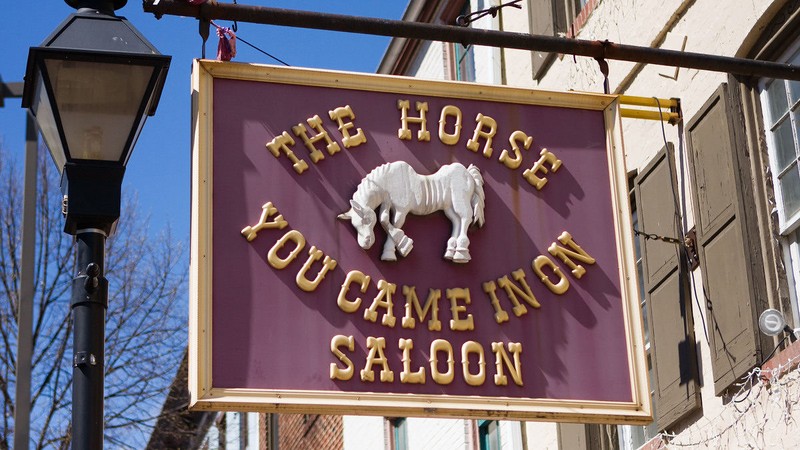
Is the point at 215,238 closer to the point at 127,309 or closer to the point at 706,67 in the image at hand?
the point at 706,67

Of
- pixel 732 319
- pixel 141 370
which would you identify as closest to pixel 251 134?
pixel 732 319

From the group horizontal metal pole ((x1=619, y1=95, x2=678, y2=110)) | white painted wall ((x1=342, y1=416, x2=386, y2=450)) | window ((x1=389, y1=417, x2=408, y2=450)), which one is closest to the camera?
horizontal metal pole ((x1=619, y1=95, x2=678, y2=110))

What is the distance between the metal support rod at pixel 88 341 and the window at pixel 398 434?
1233 cm

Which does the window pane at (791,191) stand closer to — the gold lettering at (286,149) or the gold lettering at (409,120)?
the gold lettering at (409,120)

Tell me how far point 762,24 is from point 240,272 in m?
4.34

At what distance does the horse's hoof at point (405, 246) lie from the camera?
6875 millimetres

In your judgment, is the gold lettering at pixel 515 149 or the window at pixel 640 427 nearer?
the gold lettering at pixel 515 149

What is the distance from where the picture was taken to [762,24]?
9.25 metres

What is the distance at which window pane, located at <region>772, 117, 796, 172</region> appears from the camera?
9086 millimetres

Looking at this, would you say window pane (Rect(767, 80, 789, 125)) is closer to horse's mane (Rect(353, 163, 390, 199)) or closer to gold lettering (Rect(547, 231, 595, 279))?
gold lettering (Rect(547, 231, 595, 279))

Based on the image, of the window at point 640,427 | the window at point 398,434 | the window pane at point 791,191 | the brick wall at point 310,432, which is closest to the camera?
the window pane at point 791,191

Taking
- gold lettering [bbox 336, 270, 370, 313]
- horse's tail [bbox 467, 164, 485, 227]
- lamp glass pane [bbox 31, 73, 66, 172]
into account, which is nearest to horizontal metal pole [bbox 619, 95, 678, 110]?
horse's tail [bbox 467, 164, 485, 227]

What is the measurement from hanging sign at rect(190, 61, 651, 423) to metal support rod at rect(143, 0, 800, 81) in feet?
1.21

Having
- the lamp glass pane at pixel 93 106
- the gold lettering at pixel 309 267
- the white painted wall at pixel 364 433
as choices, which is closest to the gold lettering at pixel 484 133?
the gold lettering at pixel 309 267
